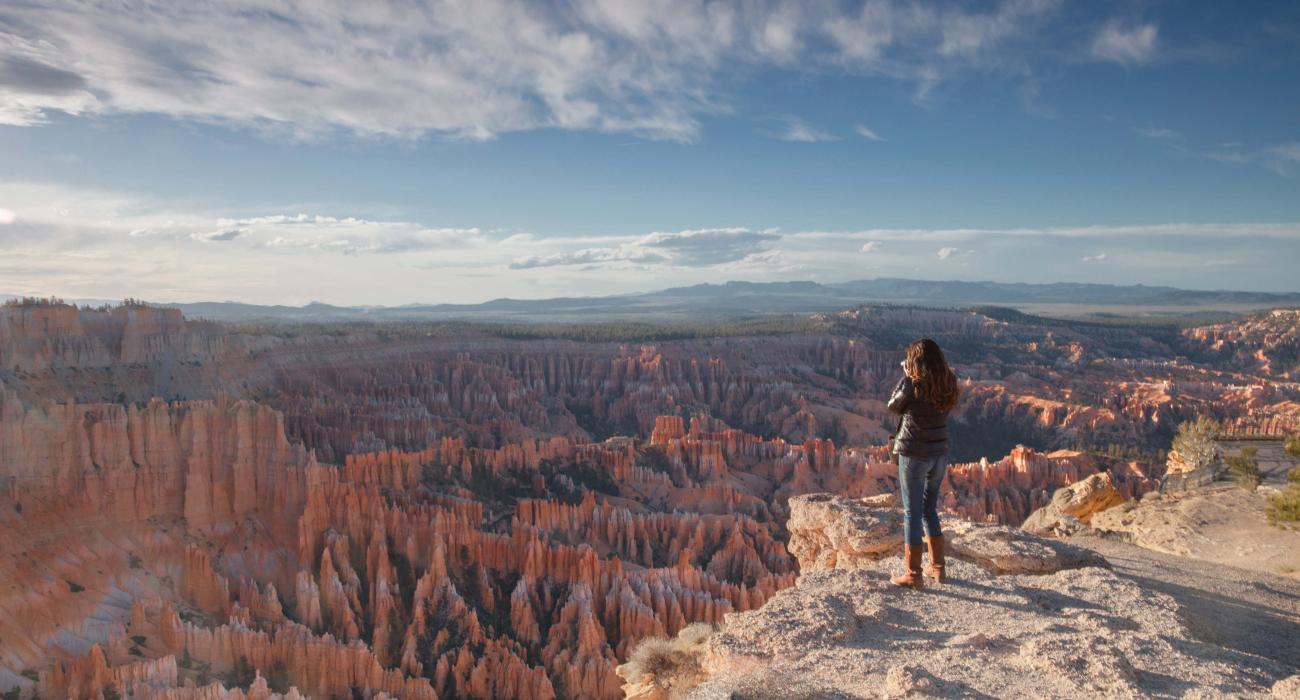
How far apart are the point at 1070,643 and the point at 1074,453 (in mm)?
38622

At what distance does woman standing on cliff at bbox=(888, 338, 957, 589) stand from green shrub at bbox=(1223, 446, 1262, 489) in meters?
13.3

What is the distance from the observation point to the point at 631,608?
2153 centimetres

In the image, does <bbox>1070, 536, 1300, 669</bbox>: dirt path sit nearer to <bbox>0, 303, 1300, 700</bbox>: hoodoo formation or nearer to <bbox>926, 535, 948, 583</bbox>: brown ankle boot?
<bbox>926, 535, 948, 583</bbox>: brown ankle boot

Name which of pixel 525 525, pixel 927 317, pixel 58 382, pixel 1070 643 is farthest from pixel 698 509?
pixel 927 317

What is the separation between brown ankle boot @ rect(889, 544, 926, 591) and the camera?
7.87m

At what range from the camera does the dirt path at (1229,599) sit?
7.19 metres

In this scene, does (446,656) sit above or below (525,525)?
below

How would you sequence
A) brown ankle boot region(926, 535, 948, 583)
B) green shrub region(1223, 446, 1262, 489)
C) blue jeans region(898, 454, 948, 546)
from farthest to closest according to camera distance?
green shrub region(1223, 446, 1262, 489) → brown ankle boot region(926, 535, 948, 583) → blue jeans region(898, 454, 948, 546)

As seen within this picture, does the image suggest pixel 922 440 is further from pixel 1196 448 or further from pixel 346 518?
pixel 1196 448

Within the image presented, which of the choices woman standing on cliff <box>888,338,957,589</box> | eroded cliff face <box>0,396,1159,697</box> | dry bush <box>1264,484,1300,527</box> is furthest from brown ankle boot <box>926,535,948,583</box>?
eroded cliff face <box>0,396,1159,697</box>

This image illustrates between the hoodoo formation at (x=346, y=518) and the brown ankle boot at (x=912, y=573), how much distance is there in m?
7.80

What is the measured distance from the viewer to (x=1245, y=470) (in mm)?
18734

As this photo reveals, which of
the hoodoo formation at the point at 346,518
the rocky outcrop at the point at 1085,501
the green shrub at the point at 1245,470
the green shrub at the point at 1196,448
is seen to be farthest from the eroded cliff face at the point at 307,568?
the green shrub at the point at 1196,448

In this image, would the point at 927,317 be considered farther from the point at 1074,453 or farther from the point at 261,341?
the point at 261,341
